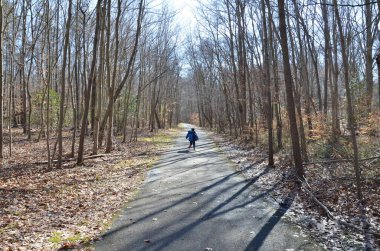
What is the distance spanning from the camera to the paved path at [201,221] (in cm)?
575

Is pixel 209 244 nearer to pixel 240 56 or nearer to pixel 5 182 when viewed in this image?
pixel 5 182

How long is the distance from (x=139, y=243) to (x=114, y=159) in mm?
11973

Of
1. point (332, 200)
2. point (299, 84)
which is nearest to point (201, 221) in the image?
point (332, 200)

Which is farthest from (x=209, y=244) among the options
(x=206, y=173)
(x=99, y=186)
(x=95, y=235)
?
(x=206, y=173)

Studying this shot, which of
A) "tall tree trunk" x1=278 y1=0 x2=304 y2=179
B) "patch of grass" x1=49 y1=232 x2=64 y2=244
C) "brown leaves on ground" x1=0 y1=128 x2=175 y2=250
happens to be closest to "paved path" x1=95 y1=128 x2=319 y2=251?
"brown leaves on ground" x1=0 y1=128 x2=175 y2=250

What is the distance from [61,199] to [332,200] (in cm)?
684

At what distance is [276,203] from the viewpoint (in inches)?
340

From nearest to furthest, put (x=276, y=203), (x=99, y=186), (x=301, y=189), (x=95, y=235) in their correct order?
(x=95, y=235) → (x=276, y=203) → (x=301, y=189) → (x=99, y=186)

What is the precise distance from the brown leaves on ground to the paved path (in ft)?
1.78

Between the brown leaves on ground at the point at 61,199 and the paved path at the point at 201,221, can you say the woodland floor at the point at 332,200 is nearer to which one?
the paved path at the point at 201,221

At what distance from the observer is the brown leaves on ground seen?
20.0 ft

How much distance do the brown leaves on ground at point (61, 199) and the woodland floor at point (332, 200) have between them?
4041mm

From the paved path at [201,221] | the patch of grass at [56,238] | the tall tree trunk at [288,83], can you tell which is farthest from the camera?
the tall tree trunk at [288,83]

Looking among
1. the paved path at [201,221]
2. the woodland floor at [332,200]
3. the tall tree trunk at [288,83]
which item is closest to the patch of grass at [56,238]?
the paved path at [201,221]
